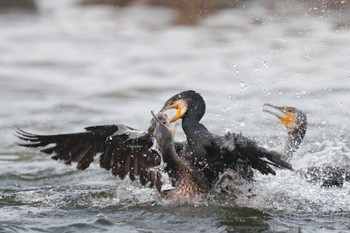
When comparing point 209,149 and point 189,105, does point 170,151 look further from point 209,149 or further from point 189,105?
point 189,105

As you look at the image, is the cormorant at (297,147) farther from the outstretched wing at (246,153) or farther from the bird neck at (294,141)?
the outstretched wing at (246,153)

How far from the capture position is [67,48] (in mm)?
18906

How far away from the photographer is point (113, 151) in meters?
8.84

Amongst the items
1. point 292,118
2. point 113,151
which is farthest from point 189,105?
point 292,118

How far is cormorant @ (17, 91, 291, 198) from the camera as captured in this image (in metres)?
8.16

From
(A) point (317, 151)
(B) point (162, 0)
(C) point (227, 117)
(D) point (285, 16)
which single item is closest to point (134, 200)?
(A) point (317, 151)

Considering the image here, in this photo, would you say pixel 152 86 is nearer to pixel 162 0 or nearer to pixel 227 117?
pixel 227 117

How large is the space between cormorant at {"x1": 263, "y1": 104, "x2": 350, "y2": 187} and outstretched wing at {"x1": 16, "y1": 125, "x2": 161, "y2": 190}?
1.24 metres

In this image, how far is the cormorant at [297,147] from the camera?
9055 mm

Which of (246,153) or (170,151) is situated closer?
(246,153)

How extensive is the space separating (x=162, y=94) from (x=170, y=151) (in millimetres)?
6104

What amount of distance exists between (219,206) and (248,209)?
259 mm

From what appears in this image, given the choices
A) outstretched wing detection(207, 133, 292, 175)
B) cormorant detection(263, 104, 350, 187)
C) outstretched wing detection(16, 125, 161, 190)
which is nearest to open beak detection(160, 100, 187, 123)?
outstretched wing detection(16, 125, 161, 190)

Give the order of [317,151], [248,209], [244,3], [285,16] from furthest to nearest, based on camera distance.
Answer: [244,3]
[285,16]
[317,151]
[248,209]
